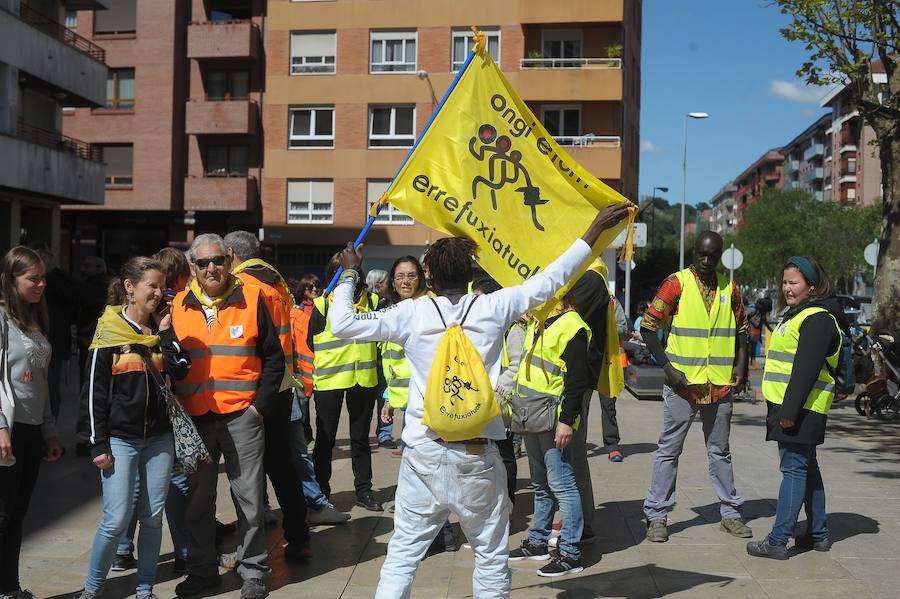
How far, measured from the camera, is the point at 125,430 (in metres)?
5.23

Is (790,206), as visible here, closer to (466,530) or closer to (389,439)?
(389,439)

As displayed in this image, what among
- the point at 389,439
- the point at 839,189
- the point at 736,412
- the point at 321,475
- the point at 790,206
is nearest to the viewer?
the point at 321,475

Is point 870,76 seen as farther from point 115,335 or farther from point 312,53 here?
point 312,53

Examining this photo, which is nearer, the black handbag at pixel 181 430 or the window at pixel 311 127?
the black handbag at pixel 181 430

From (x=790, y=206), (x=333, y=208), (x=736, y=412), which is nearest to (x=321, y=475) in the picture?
(x=736, y=412)

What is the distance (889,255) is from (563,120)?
73.2 ft

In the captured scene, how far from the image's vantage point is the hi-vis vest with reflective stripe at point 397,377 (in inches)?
310

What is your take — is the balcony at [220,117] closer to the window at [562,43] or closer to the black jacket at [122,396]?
the window at [562,43]

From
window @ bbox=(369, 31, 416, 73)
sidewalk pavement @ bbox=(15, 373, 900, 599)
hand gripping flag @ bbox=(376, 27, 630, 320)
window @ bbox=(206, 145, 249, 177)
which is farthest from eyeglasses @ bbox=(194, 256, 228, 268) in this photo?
window @ bbox=(206, 145, 249, 177)

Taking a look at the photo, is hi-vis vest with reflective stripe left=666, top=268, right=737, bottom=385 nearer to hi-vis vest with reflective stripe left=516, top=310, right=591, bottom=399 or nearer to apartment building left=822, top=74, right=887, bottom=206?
hi-vis vest with reflective stripe left=516, top=310, right=591, bottom=399

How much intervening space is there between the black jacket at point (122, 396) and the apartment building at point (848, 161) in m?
80.5

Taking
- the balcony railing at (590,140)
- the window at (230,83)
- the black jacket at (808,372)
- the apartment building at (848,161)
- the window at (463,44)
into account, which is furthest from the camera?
the apartment building at (848,161)

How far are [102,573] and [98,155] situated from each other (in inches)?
1410

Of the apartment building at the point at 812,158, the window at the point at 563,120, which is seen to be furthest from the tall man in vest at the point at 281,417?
the apartment building at the point at 812,158
